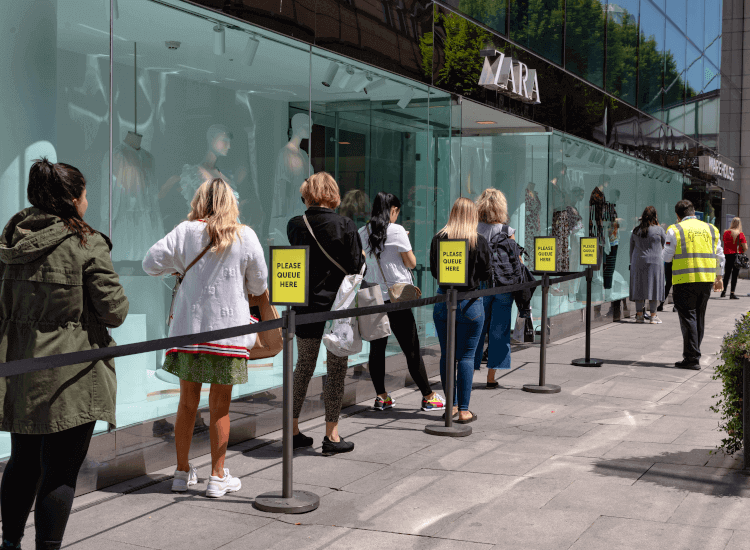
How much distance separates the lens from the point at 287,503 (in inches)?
189

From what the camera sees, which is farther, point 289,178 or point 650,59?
point 650,59

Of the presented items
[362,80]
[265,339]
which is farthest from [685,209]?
[265,339]

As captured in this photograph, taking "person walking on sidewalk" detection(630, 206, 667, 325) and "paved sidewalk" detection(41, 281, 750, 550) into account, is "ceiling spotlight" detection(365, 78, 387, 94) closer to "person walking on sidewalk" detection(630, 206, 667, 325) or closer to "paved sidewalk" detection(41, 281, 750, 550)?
"paved sidewalk" detection(41, 281, 750, 550)

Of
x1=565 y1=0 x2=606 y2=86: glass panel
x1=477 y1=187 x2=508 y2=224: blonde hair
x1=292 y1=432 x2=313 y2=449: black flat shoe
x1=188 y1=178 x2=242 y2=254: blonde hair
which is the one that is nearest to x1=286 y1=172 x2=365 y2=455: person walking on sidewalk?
x1=292 y1=432 x2=313 y2=449: black flat shoe

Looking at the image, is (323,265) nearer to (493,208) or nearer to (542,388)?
(493,208)

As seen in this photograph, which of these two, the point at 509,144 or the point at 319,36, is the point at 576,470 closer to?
the point at 319,36

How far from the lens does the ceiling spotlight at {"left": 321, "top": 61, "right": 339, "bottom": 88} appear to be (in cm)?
792

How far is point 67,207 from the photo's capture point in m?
3.63

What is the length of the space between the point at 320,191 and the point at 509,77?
20.3ft

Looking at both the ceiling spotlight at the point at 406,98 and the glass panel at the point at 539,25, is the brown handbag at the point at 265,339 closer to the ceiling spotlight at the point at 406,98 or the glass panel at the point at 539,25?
the ceiling spotlight at the point at 406,98

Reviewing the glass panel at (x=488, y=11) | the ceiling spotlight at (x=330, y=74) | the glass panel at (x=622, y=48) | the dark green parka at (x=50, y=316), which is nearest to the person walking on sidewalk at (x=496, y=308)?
the ceiling spotlight at (x=330, y=74)

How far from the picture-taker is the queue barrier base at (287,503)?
474cm

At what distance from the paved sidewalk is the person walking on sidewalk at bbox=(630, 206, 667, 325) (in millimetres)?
7764

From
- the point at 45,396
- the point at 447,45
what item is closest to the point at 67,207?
the point at 45,396
